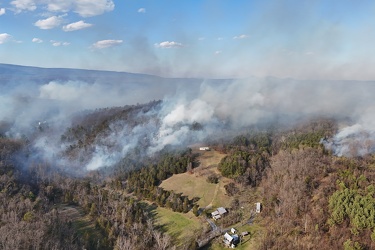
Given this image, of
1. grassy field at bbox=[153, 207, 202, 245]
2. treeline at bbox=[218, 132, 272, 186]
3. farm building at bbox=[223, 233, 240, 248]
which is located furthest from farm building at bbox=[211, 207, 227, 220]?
treeline at bbox=[218, 132, 272, 186]

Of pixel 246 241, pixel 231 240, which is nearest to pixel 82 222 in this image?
pixel 231 240

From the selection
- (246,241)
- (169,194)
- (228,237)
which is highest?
(169,194)

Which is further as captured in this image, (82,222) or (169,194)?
(169,194)

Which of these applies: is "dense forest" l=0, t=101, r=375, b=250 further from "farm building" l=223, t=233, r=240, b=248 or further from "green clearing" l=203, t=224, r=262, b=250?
"farm building" l=223, t=233, r=240, b=248

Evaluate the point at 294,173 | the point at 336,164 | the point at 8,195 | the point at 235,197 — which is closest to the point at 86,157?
the point at 8,195

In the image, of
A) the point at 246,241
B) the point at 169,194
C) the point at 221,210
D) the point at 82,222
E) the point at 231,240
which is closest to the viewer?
the point at 231,240

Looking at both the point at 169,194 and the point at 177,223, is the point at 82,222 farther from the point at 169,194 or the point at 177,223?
the point at 169,194
